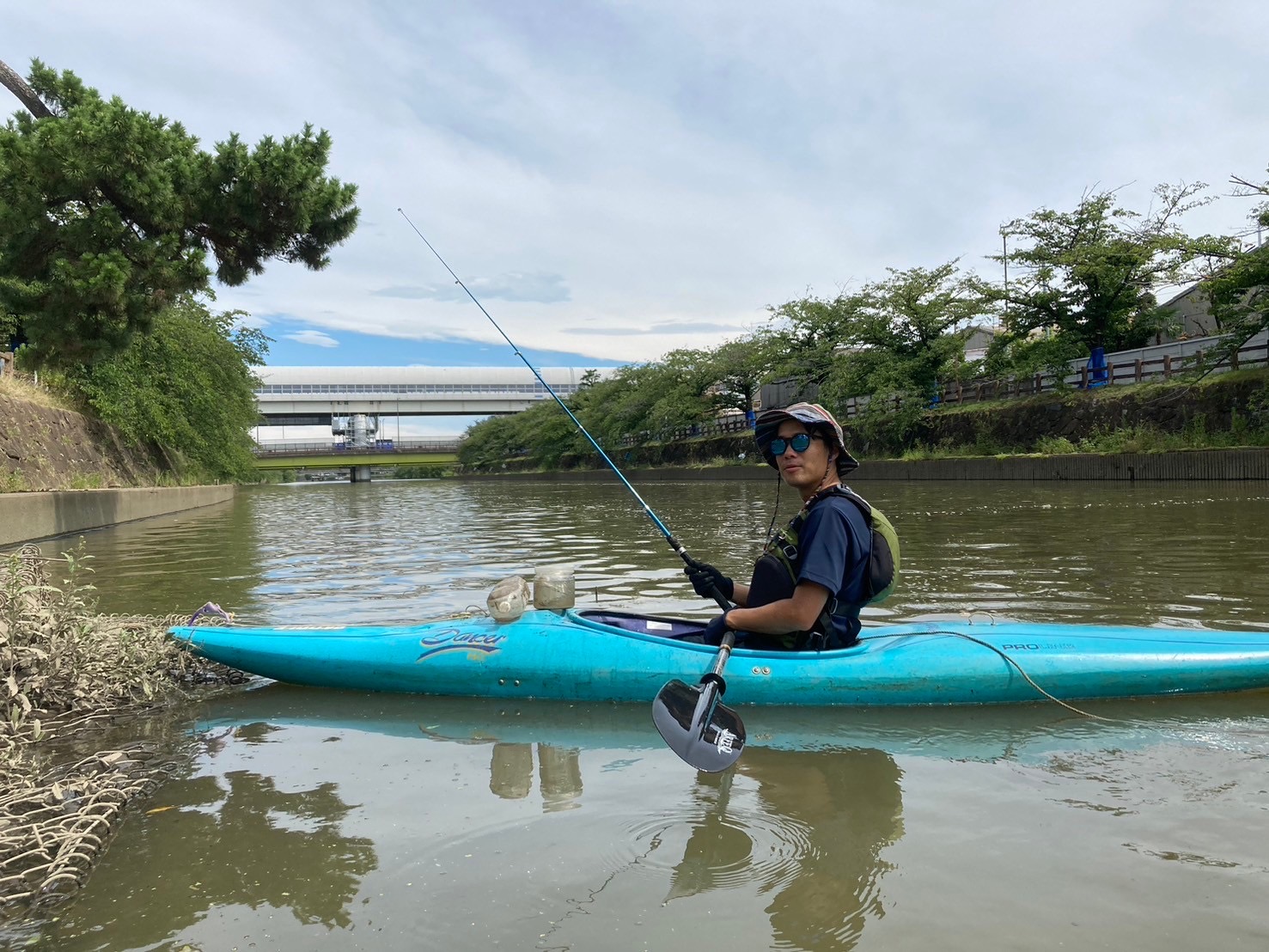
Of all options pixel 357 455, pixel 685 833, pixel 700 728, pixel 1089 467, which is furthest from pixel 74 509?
pixel 357 455

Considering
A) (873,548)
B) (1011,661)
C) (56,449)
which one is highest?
(56,449)

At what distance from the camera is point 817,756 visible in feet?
11.6

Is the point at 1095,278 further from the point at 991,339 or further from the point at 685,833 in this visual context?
the point at 685,833

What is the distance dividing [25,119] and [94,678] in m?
10.7

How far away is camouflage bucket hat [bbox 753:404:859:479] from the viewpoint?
3.62 metres

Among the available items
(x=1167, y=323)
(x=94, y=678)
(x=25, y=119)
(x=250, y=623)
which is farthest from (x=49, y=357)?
(x=1167, y=323)

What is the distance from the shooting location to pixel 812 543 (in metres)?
3.58

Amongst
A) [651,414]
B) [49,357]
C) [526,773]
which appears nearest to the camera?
[526,773]

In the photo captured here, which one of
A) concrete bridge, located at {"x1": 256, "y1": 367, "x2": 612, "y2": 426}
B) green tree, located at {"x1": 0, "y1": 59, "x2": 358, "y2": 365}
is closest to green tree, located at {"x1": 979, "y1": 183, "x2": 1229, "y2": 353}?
green tree, located at {"x1": 0, "y1": 59, "x2": 358, "y2": 365}

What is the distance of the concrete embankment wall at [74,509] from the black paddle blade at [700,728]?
11442mm

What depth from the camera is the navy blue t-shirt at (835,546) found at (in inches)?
139

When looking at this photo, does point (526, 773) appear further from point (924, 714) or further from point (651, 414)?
point (651, 414)

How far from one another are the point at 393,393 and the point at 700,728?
76.8m

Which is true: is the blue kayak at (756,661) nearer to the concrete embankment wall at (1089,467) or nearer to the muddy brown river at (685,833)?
the muddy brown river at (685,833)
